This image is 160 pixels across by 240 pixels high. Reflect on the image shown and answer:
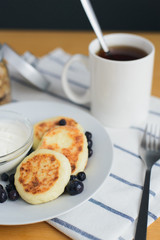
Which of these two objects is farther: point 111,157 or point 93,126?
point 93,126

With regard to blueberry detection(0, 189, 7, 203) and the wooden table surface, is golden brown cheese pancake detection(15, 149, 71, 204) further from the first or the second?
the wooden table surface

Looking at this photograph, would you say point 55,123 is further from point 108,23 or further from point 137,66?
point 108,23

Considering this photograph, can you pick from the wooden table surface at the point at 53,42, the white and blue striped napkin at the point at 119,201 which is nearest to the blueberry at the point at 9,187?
the white and blue striped napkin at the point at 119,201

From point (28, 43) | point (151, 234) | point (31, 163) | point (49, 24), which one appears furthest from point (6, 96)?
point (49, 24)

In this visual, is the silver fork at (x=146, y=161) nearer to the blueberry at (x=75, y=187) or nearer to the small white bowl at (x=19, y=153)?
the blueberry at (x=75, y=187)

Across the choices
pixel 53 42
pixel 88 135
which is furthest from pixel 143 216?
pixel 53 42

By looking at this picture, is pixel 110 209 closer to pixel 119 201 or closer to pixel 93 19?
pixel 119 201
